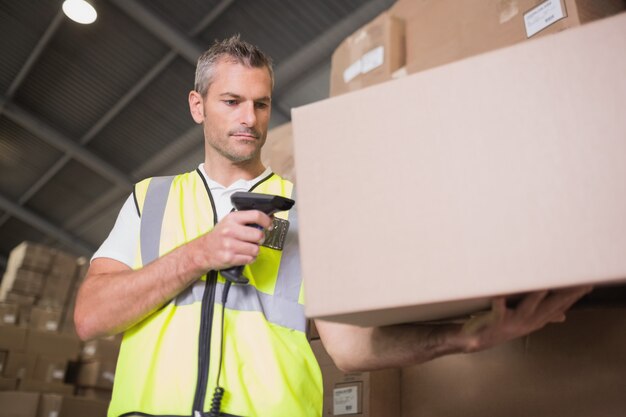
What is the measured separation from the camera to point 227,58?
1.61 meters

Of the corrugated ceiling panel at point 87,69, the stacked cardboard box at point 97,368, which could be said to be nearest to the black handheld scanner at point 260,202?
the stacked cardboard box at point 97,368

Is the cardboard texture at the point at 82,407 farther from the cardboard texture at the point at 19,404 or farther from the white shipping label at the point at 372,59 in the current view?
the white shipping label at the point at 372,59

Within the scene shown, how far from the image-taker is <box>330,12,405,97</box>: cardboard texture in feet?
7.01

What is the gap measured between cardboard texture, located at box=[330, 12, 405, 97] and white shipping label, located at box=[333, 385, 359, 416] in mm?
1085

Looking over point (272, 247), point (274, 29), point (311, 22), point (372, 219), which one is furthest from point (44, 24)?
point (372, 219)

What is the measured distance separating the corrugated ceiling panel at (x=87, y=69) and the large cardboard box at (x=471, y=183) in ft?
14.6

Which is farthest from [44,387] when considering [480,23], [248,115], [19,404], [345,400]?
[480,23]

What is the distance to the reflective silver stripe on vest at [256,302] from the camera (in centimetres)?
126

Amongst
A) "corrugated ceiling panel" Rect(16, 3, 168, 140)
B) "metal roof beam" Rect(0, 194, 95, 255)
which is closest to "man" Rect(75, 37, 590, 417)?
"corrugated ceiling panel" Rect(16, 3, 168, 140)

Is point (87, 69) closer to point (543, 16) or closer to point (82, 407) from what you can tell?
point (82, 407)

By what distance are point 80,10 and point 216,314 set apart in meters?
3.82

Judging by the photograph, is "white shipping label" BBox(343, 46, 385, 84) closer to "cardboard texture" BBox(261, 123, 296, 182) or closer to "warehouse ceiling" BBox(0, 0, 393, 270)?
"cardboard texture" BBox(261, 123, 296, 182)

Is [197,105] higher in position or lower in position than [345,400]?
higher

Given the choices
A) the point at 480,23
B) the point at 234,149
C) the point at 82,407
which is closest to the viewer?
the point at 234,149
